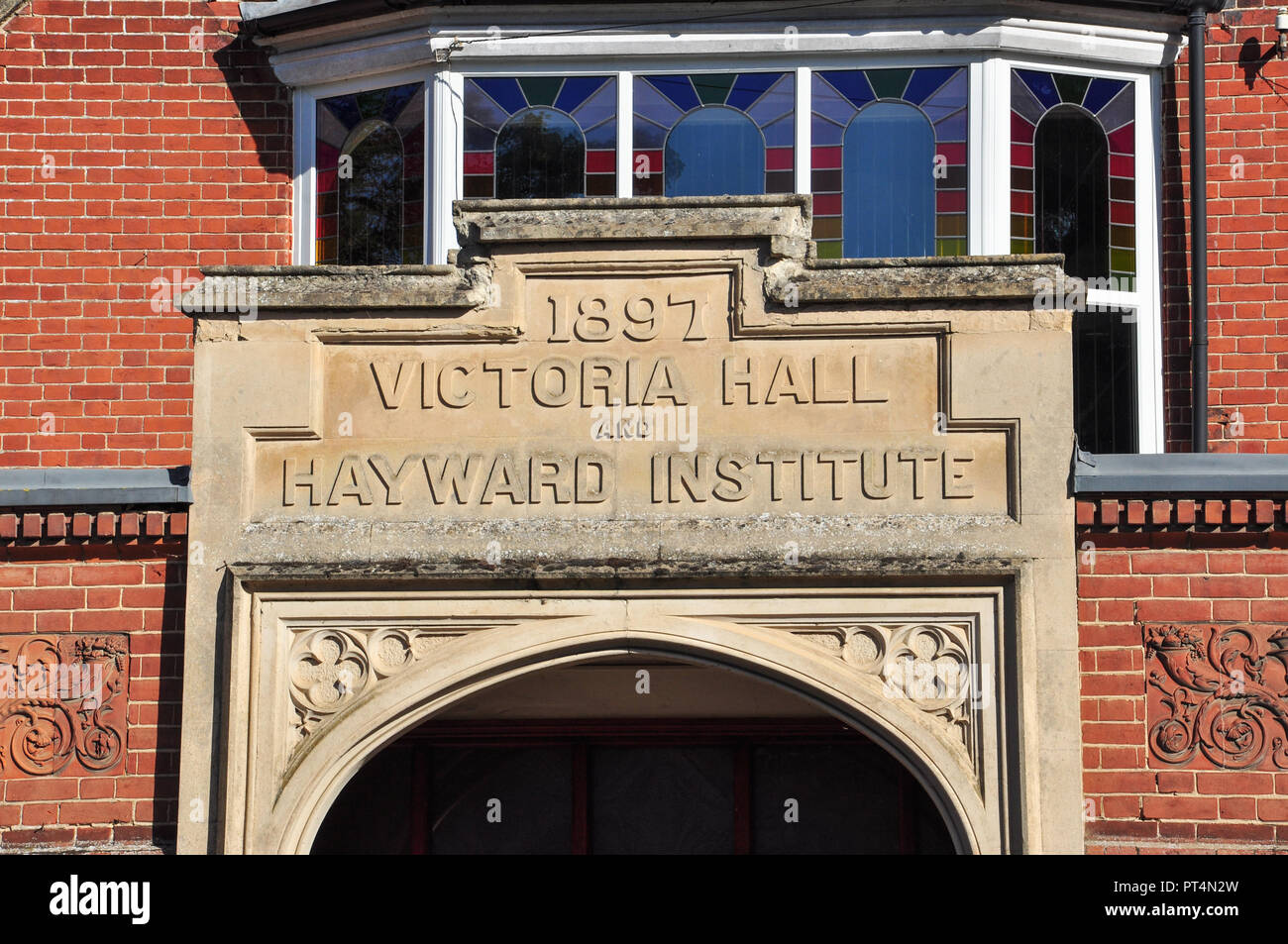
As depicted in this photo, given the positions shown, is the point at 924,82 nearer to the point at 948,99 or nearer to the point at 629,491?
the point at 948,99

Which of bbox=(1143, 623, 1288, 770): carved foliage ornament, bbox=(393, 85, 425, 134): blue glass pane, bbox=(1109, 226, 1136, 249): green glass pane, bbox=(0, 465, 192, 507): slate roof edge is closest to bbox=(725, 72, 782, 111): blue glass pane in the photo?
bbox=(393, 85, 425, 134): blue glass pane

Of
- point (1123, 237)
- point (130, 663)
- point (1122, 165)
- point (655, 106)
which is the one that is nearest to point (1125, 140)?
point (1122, 165)

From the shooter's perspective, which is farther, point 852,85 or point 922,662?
point 852,85

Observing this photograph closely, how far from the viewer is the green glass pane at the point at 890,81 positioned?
11.0 m

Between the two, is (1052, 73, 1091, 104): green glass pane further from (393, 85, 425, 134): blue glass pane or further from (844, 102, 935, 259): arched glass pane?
(393, 85, 425, 134): blue glass pane

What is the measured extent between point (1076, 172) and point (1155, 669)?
13.0ft

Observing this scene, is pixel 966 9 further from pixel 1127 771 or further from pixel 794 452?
pixel 1127 771

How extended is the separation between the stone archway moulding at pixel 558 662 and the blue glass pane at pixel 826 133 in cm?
377

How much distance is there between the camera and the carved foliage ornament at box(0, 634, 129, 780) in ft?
28.4

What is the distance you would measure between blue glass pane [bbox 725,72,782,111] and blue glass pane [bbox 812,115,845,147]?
40cm

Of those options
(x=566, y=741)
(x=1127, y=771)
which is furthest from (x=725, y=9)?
(x=1127, y=771)

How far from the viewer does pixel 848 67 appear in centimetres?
1108

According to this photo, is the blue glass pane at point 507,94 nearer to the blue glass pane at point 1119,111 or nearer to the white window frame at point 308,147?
the white window frame at point 308,147
